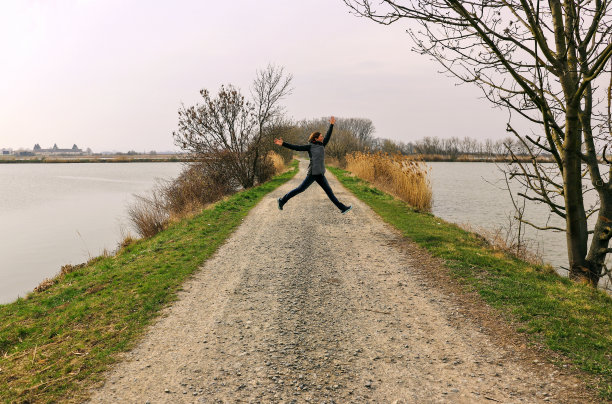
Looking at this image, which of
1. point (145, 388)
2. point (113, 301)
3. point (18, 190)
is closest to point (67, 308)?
point (113, 301)

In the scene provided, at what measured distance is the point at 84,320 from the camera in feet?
18.2

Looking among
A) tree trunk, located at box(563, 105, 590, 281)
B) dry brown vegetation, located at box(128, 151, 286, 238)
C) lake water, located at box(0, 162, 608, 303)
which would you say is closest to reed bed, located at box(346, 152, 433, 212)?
lake water, located at box(0, 162, 608, 303)

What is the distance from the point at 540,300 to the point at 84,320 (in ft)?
22.5

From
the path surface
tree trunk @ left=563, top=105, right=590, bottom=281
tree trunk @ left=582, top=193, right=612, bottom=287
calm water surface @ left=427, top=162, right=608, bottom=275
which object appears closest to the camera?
the path surface

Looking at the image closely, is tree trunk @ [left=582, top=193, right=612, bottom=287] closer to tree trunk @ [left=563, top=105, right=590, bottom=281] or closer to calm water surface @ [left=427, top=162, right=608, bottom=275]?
tree trunk @ [left=563, top=105, right=590, bottom=281]

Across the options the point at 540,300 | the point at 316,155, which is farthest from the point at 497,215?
the point at 540,300

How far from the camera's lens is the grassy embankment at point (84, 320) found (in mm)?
3930

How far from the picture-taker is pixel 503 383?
3.65 m

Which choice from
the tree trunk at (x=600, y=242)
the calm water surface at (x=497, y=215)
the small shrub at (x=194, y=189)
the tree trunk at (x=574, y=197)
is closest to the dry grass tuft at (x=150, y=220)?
the small shrub at (x=194, y=189)

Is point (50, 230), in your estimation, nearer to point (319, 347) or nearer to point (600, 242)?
point (319, 347)

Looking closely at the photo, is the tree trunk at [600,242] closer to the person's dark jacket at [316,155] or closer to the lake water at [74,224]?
the lake water at [74,224]

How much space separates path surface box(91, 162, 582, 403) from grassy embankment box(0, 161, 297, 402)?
0.32 m

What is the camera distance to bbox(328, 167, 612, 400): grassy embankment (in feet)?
13.7

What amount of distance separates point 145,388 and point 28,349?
2391 mm
